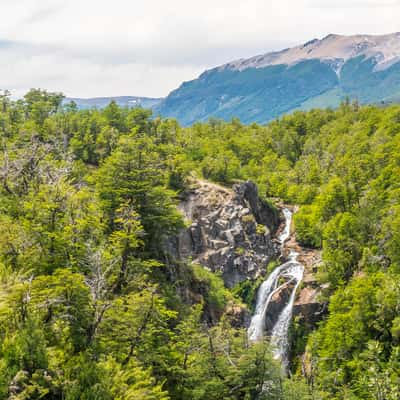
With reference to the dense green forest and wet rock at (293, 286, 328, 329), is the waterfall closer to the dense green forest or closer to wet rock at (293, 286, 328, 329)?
wet rock at (293, 286, 328, 329)

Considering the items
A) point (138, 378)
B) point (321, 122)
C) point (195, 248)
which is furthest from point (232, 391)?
point (321, 122)

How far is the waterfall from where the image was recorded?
51156mm

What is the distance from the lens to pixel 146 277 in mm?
34312

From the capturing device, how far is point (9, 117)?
215ft

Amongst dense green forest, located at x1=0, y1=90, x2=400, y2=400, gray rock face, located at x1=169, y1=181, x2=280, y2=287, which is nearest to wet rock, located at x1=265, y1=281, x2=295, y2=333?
dense green forest, located at x1=0, y1=90, x2=400, y2=400

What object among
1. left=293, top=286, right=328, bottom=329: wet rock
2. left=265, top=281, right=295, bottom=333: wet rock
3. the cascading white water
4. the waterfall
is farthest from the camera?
left=265, top=281, right=295, bottom=333: wet rock

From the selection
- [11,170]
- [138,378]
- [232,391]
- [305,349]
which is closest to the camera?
[138,378]

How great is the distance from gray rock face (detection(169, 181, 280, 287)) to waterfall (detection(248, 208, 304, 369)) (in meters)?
2.45

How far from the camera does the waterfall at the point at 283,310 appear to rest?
51156 mm

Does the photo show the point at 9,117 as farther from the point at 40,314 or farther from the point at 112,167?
the point at 40,314

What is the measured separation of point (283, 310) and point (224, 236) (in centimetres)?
1287

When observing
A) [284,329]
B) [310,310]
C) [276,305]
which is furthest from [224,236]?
[310,310]

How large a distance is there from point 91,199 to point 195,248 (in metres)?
23.7

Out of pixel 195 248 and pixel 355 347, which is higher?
pixel 195 248
